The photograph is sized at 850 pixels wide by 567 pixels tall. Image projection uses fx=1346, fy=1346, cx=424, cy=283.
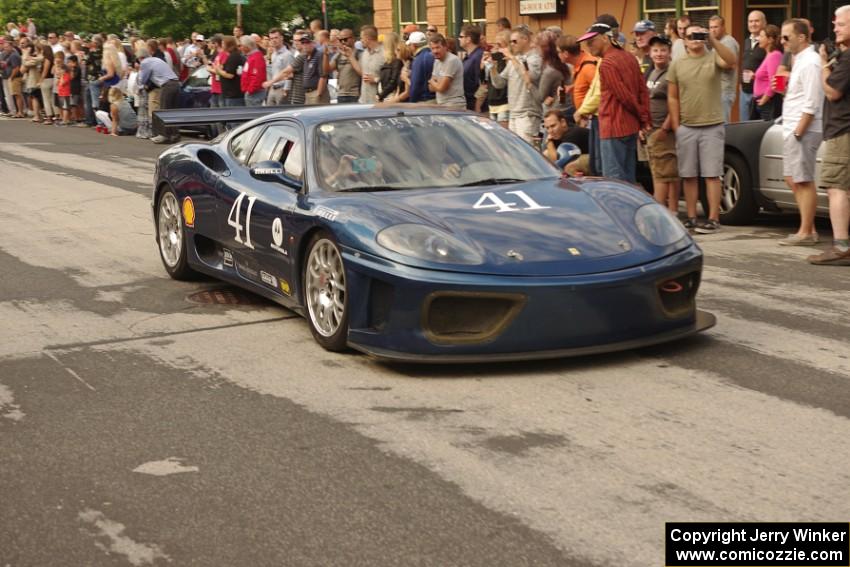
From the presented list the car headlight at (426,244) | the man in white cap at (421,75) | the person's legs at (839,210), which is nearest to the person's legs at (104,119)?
the man in white cap at (421,75)

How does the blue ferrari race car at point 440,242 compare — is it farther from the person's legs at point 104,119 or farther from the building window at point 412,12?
the building window at point 412,12

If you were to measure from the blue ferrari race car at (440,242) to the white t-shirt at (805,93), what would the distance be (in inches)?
134

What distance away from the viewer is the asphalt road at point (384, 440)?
4379 mm

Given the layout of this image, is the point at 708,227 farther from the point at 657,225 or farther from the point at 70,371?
the point at 70,371

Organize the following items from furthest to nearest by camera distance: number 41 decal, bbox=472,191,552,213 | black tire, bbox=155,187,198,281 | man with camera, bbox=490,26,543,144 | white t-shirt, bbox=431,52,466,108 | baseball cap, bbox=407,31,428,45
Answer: baseball cap, bbox=407,31,428,45 < white t-shirt, bbox=431,52,466,108 < man with camera, bbox=490,26,543,144 < black tire, bbox=155,187,198,281 < number 41 decal, bbox=472,191,552,213

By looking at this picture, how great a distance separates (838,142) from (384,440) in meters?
5.82

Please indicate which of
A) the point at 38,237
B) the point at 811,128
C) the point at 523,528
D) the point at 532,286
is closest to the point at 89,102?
the point at 38,237

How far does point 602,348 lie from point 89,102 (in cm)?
2371

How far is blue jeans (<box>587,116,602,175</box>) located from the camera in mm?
12297

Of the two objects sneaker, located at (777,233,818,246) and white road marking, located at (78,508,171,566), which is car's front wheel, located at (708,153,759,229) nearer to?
sneaker, located at (777,233,818,246)

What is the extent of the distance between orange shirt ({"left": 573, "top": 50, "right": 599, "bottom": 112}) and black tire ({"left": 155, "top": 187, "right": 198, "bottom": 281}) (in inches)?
194

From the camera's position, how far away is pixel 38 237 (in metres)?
11.9

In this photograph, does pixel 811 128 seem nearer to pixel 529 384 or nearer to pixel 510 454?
pixel 529 384

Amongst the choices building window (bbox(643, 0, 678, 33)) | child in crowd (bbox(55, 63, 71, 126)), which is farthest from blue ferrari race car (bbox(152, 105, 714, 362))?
child in crowd (bbox(55, 63, 71, 126))
